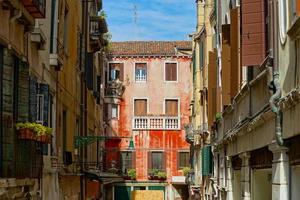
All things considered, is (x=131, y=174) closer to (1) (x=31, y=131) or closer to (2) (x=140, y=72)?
(2) (x=140, y=72)

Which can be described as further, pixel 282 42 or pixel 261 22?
pixel 261 22

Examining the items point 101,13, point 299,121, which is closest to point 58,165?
point 299,121

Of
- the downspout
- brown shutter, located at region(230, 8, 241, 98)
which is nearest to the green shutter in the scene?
brown shutter, located at region(230, 8, 241, 98)

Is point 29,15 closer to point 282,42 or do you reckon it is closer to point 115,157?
point 282,42

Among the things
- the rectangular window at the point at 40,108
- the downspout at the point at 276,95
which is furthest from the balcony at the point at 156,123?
the downspout at the point at 276,95

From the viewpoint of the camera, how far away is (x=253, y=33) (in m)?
11.5

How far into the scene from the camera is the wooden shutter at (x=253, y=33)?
11.3m

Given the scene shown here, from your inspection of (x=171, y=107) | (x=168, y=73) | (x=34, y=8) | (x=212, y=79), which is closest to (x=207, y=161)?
→ (x=212, y=79)

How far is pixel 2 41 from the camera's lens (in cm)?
1079

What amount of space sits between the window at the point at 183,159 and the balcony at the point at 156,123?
1.92 metres

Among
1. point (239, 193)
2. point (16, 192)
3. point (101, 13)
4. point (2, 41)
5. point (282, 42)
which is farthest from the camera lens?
point (101, 13)

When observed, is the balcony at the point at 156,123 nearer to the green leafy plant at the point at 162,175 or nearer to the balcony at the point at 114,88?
the balcony at the point at 114,88

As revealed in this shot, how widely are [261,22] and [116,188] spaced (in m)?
41.8

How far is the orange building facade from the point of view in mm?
52062
